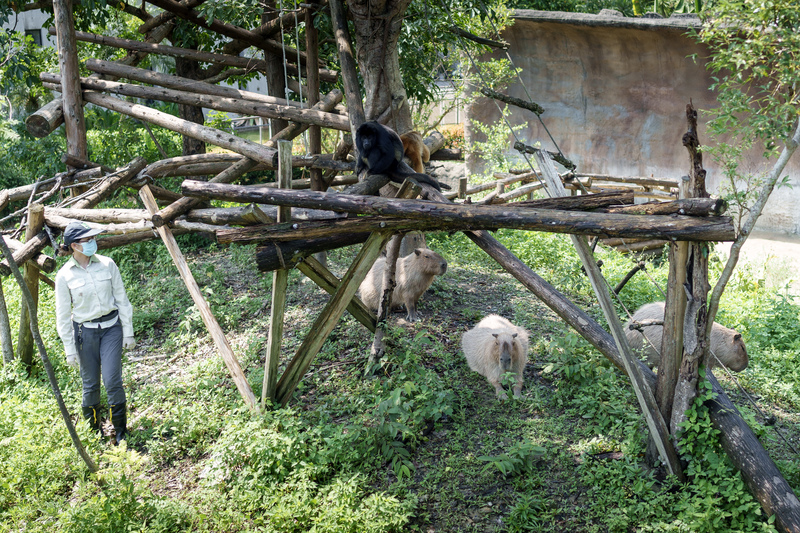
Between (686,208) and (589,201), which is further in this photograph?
(589,201)

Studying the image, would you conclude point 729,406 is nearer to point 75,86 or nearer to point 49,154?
point 75,86

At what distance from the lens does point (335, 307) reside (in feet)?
17.0

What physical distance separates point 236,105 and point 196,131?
3.30 ft

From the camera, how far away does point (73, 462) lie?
5.00 metres

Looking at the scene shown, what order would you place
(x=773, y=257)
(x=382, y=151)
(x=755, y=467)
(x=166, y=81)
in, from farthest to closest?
(x=773, y=257) → (x=166, y=81) → (x=382, y=151) → (x=755, y=467)

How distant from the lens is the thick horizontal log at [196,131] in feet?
18.5

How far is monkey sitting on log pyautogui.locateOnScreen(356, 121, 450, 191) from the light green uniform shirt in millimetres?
2884

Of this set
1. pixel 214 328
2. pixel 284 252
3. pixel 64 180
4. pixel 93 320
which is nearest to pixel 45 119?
pixel 64 180

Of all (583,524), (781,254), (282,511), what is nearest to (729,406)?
(583,524)

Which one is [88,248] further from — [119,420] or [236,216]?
[119,420]

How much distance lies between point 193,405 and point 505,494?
11.0ft

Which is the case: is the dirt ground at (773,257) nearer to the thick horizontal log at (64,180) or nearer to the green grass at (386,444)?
the green grass at (386,444)

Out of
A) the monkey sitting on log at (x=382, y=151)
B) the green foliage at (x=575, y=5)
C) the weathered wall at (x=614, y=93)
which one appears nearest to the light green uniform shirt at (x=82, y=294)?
the monkey sitting on log at (x=382, y=151)

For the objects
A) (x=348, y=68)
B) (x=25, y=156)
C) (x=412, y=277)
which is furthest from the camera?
(x=25, y=156)
